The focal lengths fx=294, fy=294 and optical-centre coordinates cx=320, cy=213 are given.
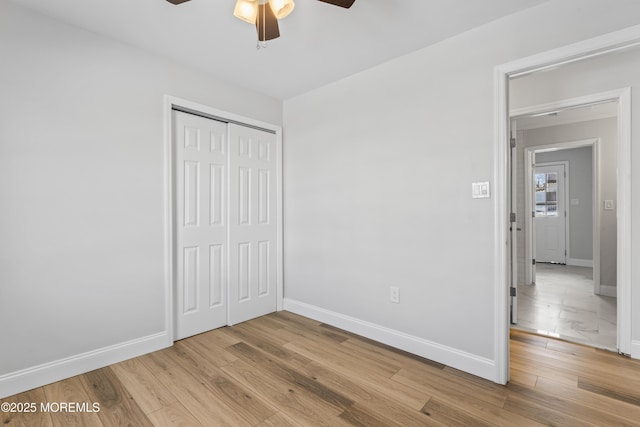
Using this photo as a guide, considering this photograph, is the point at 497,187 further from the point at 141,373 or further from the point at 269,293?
the point at 141,373

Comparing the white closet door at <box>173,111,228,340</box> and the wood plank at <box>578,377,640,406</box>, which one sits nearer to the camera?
the wood plank at <box>578,377,640,406</box>

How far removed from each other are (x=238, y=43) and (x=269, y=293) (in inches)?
97.3

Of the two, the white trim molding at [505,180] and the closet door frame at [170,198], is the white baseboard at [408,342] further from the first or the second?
the closet door frame at [170,198]

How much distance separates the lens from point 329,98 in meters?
3.01

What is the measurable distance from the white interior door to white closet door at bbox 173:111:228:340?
645 cm

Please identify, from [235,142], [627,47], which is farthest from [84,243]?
[627,47]

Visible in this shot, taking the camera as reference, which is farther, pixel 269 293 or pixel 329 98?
pixel 269 293

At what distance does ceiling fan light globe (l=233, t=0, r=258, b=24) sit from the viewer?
1.67 meters

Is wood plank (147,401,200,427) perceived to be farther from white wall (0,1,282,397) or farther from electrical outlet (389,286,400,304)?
Result: electrical outlet (389,286,400,304)

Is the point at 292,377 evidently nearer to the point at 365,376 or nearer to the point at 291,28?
the point at 365,376

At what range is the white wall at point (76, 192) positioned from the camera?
183 centimetres

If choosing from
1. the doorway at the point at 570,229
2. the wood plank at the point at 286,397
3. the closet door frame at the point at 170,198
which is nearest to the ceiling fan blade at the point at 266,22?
the closet door frame at the point at 170,198

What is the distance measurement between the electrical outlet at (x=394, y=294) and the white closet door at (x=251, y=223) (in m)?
1.44

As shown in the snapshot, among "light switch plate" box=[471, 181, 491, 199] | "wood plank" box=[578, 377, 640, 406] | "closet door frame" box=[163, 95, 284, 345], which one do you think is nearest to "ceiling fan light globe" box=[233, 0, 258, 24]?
"closet door frame" box=[163, 95, 284, 345]
